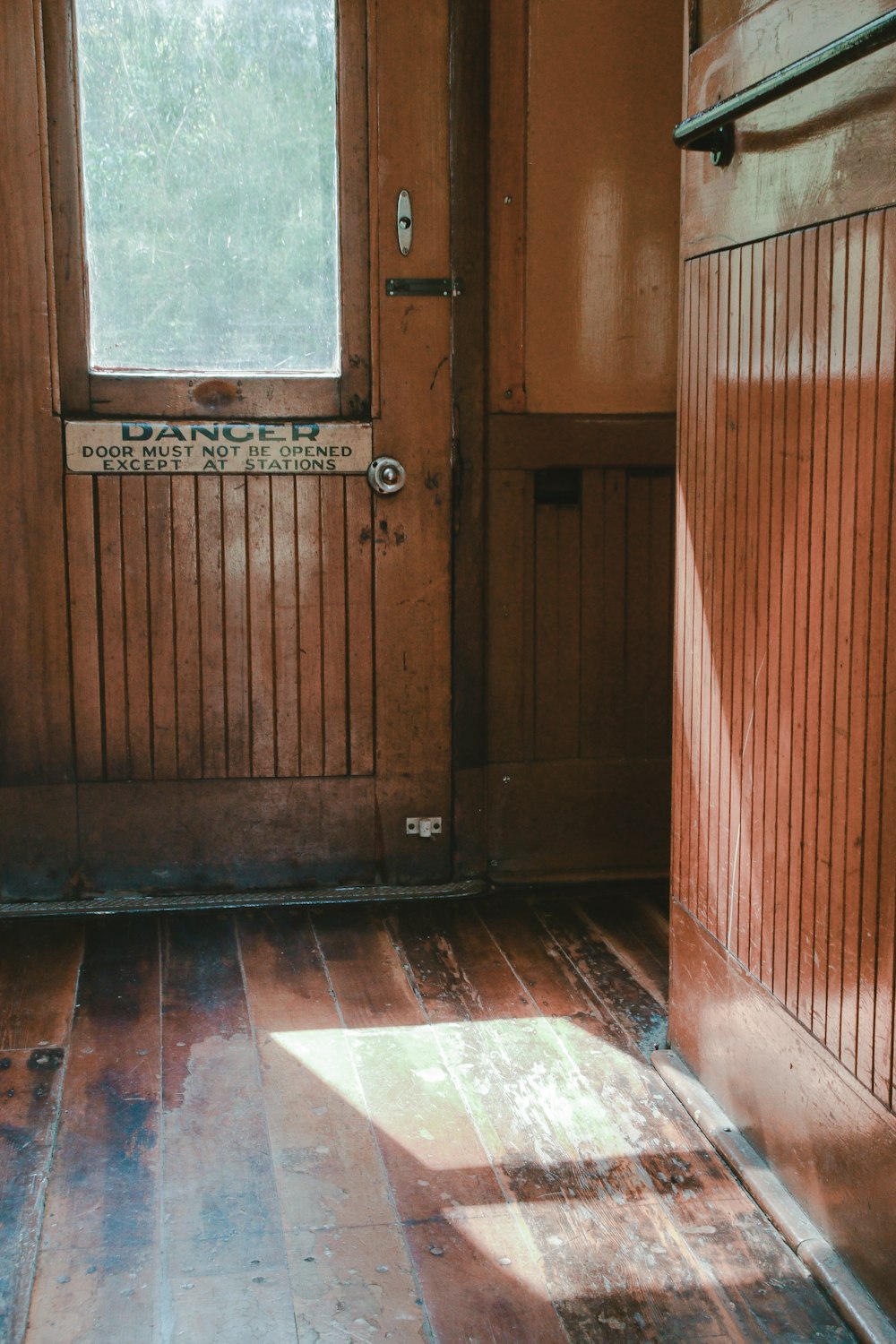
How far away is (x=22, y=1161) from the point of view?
6.05 feet

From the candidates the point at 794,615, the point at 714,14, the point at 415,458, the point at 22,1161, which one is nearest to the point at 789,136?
the point at 714,14

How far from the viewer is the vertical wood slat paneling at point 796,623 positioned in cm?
148

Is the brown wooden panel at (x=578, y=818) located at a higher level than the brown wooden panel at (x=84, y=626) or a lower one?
lower

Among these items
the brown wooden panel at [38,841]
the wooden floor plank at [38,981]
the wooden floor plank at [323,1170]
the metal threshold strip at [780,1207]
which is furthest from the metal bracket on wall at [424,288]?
the metal threshold strip at [780,1207]

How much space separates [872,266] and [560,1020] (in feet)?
4.66

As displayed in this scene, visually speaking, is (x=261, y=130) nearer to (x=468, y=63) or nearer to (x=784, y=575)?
(x=468, y=63)

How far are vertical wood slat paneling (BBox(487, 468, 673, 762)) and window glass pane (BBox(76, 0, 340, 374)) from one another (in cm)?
66

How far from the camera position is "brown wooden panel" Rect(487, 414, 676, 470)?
294cm

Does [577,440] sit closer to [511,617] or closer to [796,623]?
[511,617]

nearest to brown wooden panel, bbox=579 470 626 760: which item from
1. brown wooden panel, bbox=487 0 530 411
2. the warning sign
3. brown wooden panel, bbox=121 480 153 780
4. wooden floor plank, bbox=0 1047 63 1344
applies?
brown wooden panel, bbox=487 0 530 411

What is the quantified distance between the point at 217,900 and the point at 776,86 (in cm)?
205

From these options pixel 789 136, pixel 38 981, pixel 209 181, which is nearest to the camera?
pixel 789 136

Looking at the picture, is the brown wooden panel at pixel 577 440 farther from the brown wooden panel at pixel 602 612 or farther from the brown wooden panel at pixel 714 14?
the brown wooden panel at pixel 714 14

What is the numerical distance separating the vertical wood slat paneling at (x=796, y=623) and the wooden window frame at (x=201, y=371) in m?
1.03
